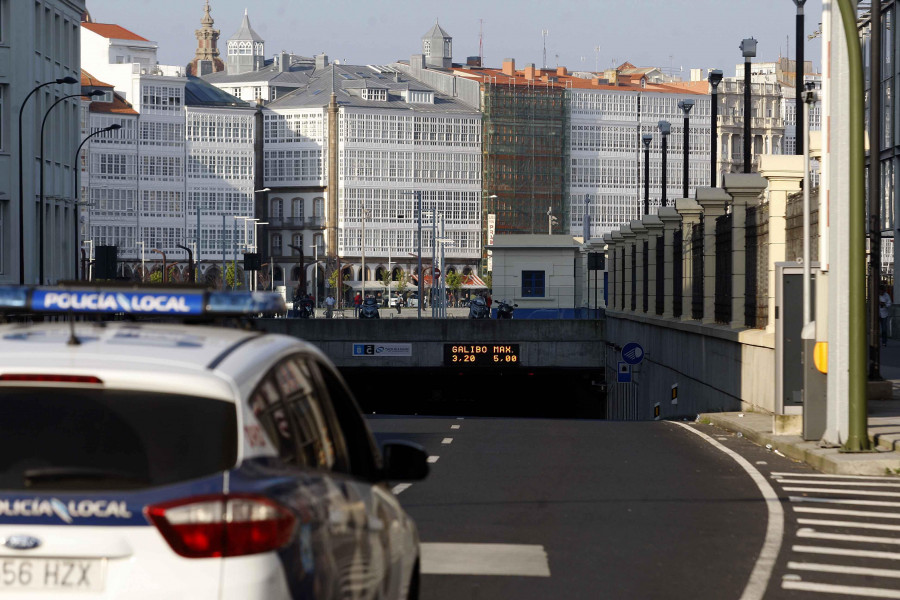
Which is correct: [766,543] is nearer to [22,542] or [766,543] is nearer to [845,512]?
[845,512]

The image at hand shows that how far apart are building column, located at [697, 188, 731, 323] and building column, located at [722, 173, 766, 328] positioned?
108 inches

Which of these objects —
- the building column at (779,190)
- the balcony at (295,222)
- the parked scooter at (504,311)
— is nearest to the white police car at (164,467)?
the building column at (779,190)

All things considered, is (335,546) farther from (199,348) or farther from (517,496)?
(517,496)

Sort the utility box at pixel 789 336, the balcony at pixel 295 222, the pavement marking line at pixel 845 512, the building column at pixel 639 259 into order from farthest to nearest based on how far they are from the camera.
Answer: the balcony at pixel 295 222
the building column at pixel 639 259
the utility box at pixel 789 336
the pavement marking line at pixel 845 512

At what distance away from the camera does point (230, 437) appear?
15.2ft

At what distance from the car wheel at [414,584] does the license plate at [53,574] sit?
7.47 feet

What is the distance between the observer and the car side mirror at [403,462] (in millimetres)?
6285

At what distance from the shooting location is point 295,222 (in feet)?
554

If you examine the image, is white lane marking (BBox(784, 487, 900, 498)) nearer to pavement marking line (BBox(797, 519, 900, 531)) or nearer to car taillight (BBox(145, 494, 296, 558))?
pavement marking line (BBox(797, 519, 900, 531))

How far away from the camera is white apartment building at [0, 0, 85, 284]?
62.9m

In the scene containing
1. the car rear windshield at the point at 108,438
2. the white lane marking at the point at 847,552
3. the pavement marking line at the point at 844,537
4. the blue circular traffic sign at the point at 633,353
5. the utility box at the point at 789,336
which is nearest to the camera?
the car rear windshield at the point at 108,438

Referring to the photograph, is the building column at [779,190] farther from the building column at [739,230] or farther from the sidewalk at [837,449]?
the sidewalk at [837,449]

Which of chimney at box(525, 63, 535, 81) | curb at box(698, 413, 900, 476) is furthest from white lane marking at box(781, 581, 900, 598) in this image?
chimney at box(525, 63, 535, 81)

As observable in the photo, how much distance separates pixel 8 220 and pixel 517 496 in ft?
170
